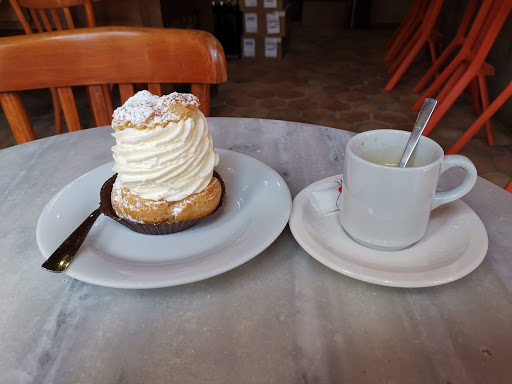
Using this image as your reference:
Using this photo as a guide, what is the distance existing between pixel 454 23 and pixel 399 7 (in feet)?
6.02

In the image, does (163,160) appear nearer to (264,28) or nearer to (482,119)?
(482,119)

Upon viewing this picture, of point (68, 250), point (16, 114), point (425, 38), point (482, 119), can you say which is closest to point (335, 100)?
point (425, 38)

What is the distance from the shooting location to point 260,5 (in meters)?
3.58

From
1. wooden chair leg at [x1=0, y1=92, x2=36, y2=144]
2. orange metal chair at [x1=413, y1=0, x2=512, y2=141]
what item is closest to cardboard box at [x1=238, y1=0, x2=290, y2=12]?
orange metal chair at [x1=413, y1=0, x2=512, y2=141]

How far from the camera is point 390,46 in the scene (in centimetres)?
412

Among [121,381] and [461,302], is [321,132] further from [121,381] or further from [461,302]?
[121,381]

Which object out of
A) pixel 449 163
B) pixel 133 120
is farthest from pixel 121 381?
pixel 449 163

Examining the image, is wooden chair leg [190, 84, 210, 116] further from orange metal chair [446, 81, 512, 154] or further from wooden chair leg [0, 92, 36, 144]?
orange metal chair [446, 81, 512, 154]

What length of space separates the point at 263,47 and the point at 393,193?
3.59m

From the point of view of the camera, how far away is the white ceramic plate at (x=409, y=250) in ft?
1.63

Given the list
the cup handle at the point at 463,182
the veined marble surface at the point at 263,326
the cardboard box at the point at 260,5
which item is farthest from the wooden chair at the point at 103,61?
the cardboard box at the point at 260,5

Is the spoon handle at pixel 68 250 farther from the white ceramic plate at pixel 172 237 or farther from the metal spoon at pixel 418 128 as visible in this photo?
the metal spoon at pixel 418 128

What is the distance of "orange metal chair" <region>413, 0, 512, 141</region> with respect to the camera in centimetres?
216

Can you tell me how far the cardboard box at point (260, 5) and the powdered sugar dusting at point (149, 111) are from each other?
10.6ft
